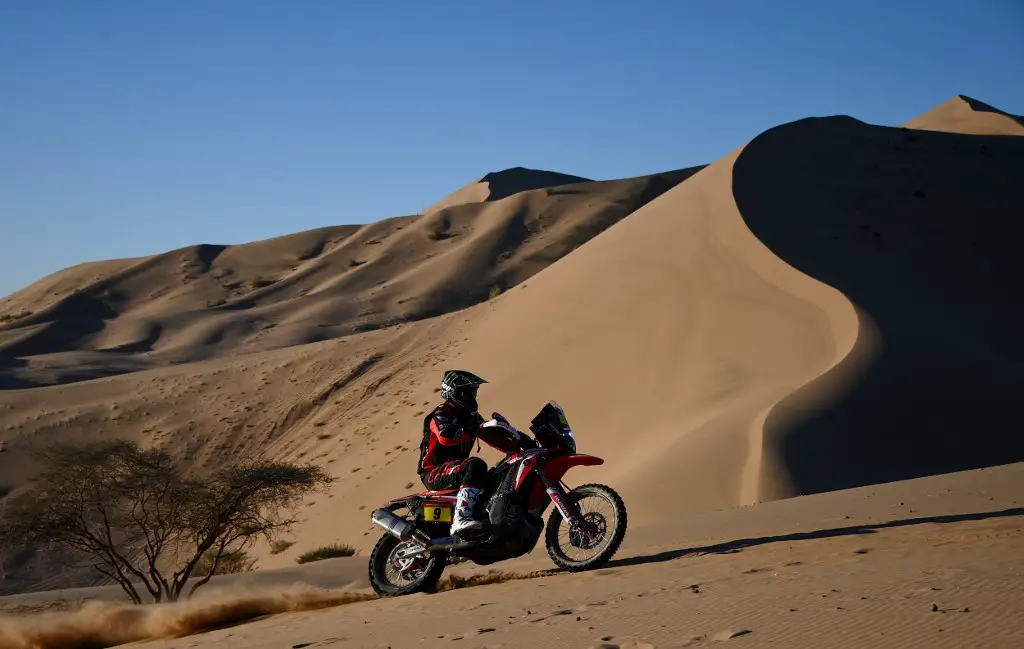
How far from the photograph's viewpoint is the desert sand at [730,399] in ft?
20.4

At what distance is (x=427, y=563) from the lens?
28.1 ft

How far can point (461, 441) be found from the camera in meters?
8.33

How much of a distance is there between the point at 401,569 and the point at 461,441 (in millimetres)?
1269

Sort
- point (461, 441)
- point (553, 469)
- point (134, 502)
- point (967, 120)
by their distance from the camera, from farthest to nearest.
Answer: point (967, 120), point (134, 502), point (461, 441), point (553, 469)

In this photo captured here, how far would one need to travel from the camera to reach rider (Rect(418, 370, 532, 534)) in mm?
8102

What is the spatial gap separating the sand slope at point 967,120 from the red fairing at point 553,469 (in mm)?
37946

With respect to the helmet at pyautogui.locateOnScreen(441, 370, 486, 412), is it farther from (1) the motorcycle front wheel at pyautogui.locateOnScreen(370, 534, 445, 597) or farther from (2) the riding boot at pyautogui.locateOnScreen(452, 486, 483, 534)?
(1) the motorcycle front wheel at pyautogui.locateOnScreen(370, 534, 445, 597)

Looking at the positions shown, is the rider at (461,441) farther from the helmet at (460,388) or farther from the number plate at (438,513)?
the number plate at (438,513)

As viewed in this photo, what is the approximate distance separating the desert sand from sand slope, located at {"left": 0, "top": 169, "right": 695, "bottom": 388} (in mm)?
5442

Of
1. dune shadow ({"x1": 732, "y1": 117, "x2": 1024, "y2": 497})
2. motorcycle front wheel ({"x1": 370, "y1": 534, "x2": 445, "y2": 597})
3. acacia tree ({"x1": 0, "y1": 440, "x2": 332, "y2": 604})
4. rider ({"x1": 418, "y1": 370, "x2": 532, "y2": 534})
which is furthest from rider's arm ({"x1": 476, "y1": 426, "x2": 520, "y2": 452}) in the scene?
acacia tree ({"x1": 0, "y1": 440, "x2": 332, "y2": 604})

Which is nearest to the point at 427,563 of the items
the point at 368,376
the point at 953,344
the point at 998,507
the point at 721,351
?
the point at 998,507

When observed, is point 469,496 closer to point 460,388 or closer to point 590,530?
point 460,388

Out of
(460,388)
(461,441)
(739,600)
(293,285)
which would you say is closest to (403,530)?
(461,441)

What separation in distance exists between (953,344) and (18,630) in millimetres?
18743
